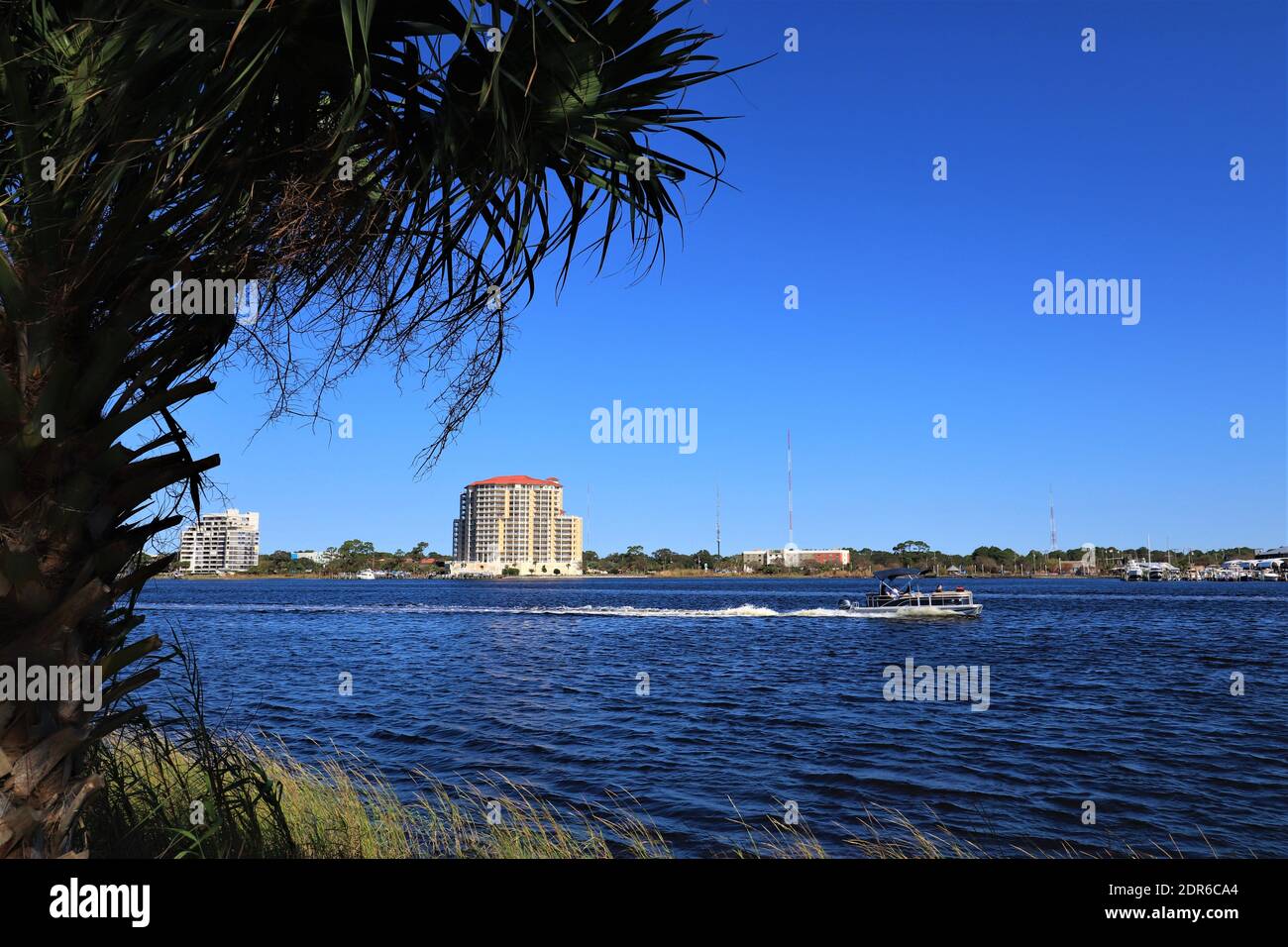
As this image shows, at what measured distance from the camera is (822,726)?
24.7 m

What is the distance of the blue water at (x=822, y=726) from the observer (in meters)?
16.0

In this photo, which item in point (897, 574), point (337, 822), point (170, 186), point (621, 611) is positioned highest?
point (170, 186)

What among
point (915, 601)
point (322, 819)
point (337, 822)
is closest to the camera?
point (322, 819)

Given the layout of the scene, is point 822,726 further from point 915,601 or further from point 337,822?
point 915,601

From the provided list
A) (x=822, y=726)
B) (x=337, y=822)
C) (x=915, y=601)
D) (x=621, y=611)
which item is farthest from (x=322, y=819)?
(x=621, y=611)

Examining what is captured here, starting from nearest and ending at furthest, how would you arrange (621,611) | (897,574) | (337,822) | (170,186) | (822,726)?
(170,186), (337,822), (822,726), (897,574), (621,611)

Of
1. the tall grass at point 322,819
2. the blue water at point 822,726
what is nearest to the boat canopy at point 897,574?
the blue water at point 822,726

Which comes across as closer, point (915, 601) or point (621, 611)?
point (915, 601)

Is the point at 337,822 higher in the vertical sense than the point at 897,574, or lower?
higher

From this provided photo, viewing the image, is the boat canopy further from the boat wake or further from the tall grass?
the tall grass

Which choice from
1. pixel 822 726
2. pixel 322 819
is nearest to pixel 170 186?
pixel 322 819

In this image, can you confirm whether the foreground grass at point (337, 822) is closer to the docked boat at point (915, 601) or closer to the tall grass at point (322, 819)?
the tall grass at point (322, 819)
